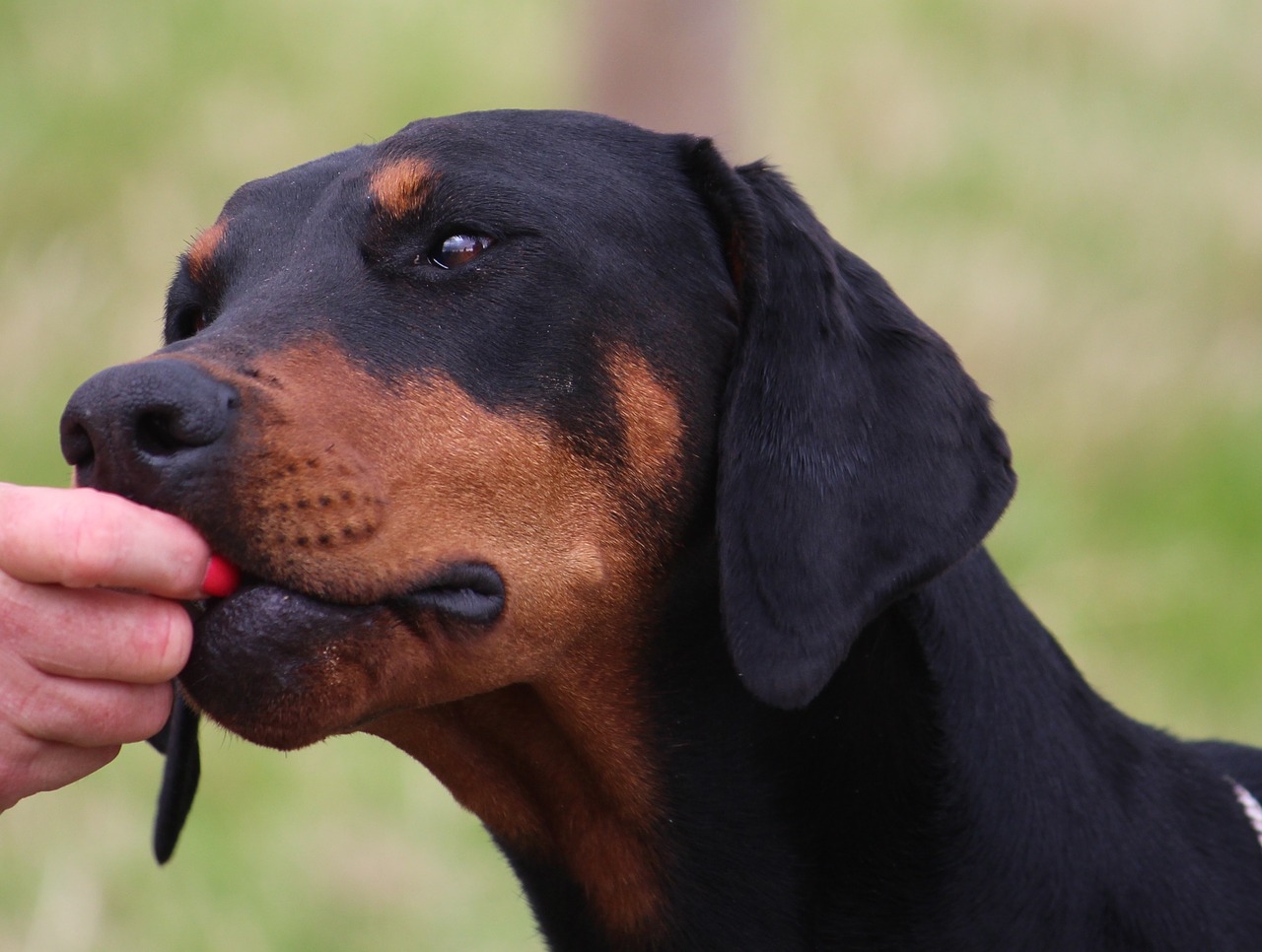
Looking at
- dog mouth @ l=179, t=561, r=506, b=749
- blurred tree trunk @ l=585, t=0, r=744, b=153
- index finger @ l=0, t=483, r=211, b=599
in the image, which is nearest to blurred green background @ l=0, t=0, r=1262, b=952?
blurred tree trunk @ l=585, t=0, r=744, b=153

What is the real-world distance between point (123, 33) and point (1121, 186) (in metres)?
6.53

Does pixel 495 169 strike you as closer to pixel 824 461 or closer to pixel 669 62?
pixel 824 461

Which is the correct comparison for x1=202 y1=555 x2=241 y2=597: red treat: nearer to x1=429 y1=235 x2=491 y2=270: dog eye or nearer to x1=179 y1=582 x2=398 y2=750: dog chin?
x1=179 y1=582 x2=398 y2=750: dog chin

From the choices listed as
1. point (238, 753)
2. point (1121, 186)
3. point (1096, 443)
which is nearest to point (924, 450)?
point (238, 753)

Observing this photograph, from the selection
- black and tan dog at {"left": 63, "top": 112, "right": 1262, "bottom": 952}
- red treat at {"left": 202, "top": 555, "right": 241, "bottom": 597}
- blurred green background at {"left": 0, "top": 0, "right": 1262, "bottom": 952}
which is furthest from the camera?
blurred green background at {"left": 0, "top": 0, "right": 1262, "bottom": 952}

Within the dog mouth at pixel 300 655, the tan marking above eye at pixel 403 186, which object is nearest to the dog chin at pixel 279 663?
the dog mouth at pixel 300 655

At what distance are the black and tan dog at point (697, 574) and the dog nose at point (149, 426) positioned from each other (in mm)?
224

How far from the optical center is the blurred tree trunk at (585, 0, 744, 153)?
7.56 meters

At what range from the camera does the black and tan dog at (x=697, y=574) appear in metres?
2.53

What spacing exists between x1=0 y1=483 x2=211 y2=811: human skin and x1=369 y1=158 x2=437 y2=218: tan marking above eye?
823 millimetres

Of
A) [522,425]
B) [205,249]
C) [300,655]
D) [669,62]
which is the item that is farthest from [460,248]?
[669,62]

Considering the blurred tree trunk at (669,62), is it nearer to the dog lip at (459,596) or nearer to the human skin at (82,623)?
the dog lip at (459,596)

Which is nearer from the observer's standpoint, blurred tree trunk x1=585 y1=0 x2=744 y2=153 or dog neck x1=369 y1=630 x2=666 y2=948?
dog neck x1=369 y1=630 x2=666 y2=948

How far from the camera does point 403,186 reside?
277 cm
